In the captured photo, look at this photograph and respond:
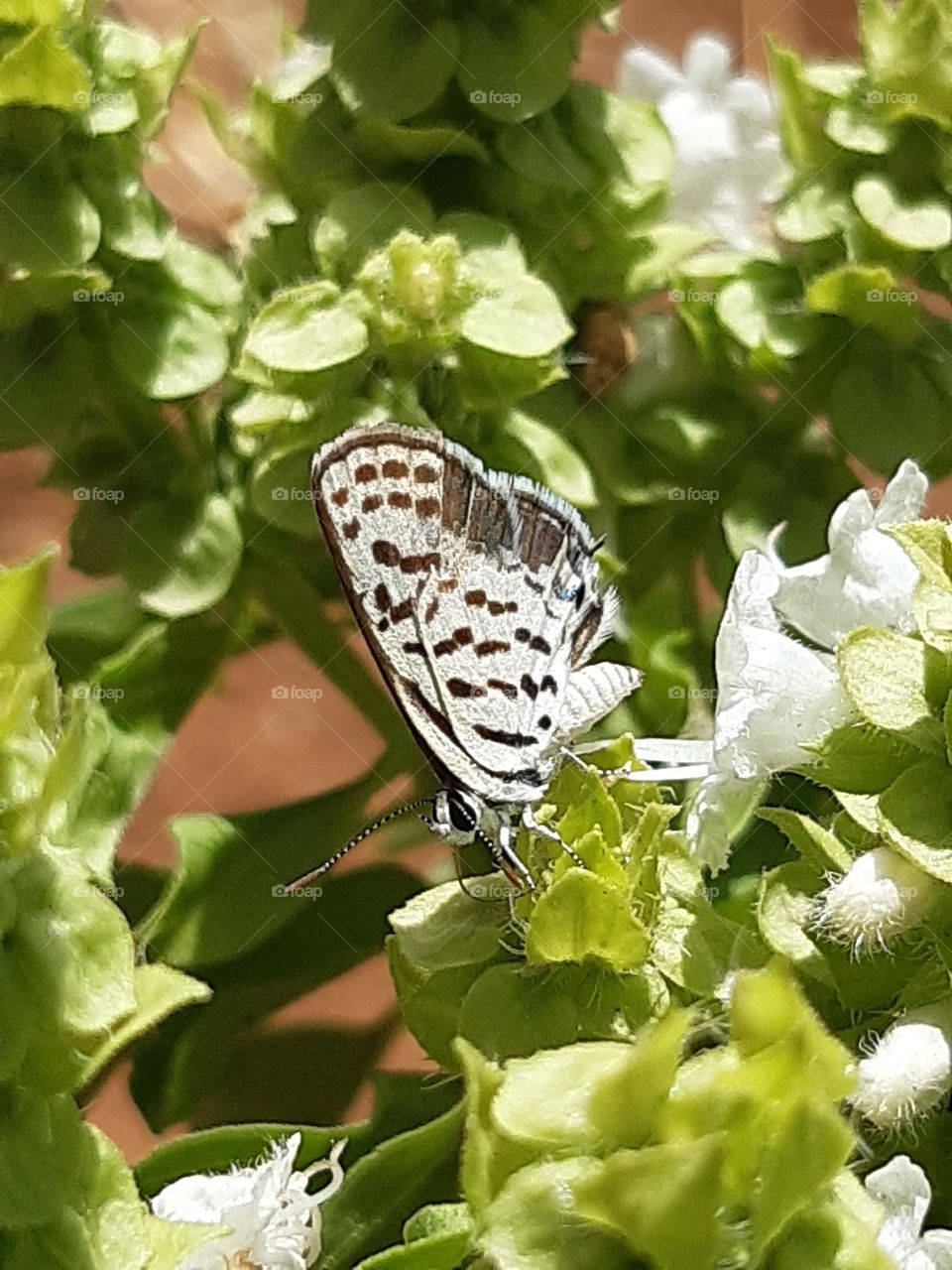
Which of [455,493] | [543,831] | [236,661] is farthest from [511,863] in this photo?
[236,661]

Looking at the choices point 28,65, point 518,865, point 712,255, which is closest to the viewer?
point 518,865

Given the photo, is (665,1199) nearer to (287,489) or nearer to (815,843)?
(815,843)

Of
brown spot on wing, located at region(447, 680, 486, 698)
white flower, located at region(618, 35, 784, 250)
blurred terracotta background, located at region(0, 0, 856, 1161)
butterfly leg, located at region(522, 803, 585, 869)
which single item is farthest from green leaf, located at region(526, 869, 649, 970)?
blurred terracotta background, located at region(0, 0, 856, 1161)

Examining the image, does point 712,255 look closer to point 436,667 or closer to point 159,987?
point 436,667

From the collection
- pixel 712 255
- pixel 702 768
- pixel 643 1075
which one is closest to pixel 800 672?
pixel 702 768

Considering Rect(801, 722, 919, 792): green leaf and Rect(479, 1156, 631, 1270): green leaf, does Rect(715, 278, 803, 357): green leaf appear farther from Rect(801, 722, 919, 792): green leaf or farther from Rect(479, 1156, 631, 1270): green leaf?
Rect(479, 1156, 631, 1270): green leaf

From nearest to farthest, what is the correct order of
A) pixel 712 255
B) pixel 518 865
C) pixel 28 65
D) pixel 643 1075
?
pixel 643 1075 < pixel 518 865 < pixel 28 65 < pixel 712 255
